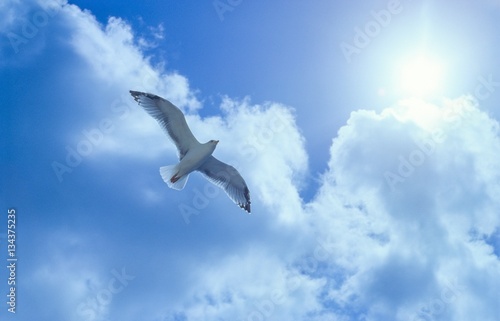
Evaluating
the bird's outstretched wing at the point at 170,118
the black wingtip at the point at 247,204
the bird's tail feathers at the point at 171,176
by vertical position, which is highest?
the bird's outstretched wing at the point at 170,118

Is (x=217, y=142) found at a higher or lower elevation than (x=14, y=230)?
higher

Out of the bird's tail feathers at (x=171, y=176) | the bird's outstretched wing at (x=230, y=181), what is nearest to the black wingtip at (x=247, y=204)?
the bird's outstretched wing at (x=230, y=181)

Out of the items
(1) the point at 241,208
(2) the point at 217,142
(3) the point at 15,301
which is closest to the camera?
(3) the point at 15,301

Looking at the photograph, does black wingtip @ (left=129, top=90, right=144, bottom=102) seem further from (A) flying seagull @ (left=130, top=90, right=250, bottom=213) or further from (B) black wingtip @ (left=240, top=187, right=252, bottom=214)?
(B) black wingtip @ (left=240, top=187, right=252, bottom=214)

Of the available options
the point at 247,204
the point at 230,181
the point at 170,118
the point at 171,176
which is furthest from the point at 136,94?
the point at 247,204

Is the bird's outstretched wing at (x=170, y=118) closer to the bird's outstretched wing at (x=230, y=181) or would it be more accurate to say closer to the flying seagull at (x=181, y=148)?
the flying seagull at (x=181, y=148)

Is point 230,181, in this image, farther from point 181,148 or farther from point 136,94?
point 136,94

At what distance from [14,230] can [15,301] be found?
1.81 meters

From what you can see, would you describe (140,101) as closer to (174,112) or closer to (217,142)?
(174,112)

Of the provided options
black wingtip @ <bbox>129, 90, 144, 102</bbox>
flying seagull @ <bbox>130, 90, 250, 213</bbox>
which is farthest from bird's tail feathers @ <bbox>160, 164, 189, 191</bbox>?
black wingtip @ <bbox>129, 90, 144, 102</bbox>

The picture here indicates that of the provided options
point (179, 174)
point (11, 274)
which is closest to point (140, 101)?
point (179, 174)

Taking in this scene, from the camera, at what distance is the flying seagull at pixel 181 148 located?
10.8 metres

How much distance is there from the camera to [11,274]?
1041 cm

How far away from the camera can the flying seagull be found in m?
10.8
